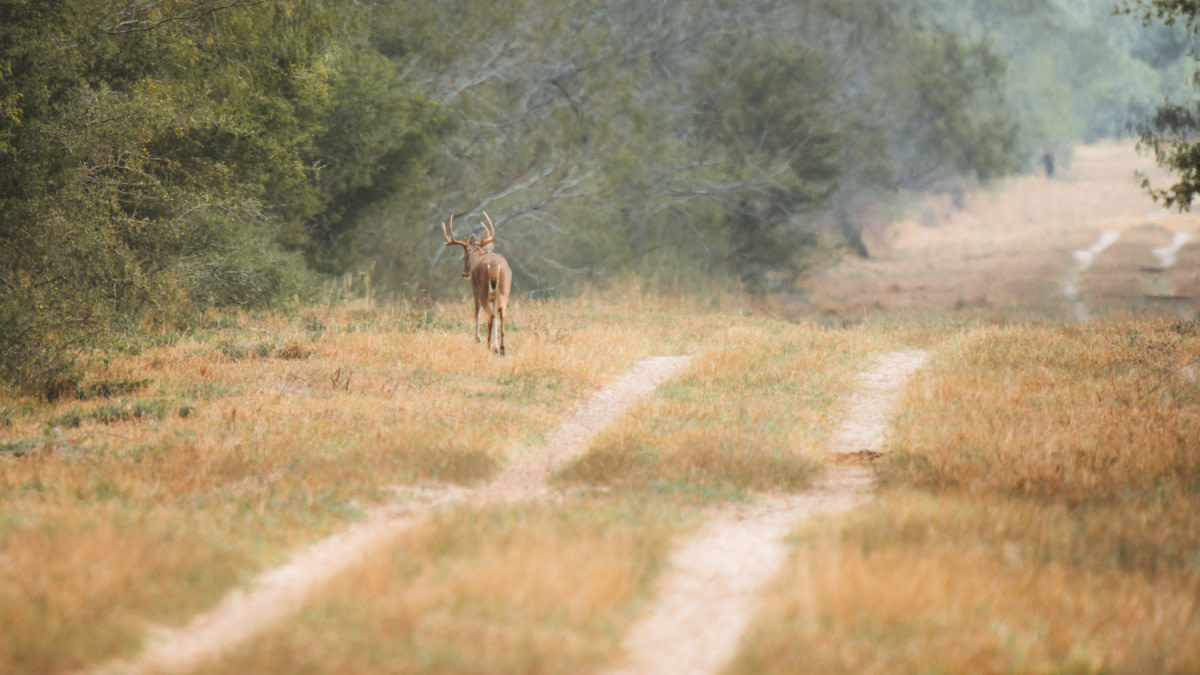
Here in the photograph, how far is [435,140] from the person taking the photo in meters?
25.6

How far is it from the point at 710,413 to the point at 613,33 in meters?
21.7

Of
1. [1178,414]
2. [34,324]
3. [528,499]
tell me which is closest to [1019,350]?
[1178,414]

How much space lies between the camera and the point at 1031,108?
174ft

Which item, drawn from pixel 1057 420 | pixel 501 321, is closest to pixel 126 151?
pixel 501 321

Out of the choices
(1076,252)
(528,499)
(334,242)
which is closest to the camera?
(528,499)

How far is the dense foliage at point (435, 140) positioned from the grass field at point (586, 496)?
195 centimetres

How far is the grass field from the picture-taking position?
503 centimetres

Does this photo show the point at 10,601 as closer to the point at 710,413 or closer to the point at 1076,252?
the point at 710,413

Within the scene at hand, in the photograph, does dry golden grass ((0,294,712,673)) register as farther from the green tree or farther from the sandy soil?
the green tree

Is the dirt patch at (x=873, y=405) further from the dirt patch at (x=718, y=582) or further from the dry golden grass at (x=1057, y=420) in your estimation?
the dirt patch at (x=718, y=582)

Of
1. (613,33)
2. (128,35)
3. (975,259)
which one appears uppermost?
(613,33)

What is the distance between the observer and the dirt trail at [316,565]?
4965mm

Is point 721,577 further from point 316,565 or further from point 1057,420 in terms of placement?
point 1057,420

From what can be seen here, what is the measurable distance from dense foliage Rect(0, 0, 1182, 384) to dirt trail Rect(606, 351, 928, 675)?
748 centimetres
